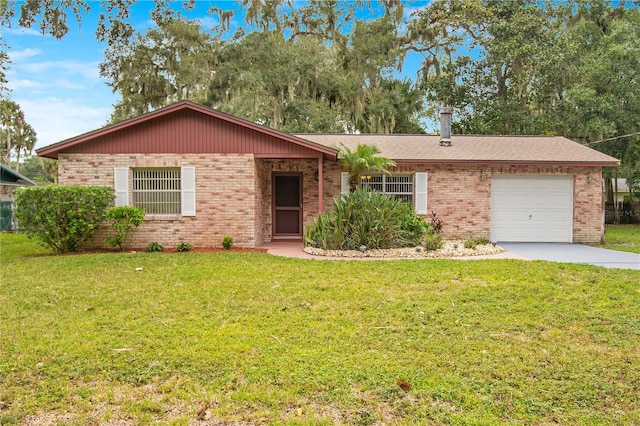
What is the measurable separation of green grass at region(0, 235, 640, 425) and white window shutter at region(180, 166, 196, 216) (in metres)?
3.91

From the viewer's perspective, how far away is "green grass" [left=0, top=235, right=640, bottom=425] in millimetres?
2861

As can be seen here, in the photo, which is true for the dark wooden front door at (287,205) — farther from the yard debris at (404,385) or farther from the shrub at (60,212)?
the yard debris at (404,385)

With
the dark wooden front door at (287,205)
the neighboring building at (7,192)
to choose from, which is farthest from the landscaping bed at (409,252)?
the neighboring building at (7,192)

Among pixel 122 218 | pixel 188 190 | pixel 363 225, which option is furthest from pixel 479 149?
pixel 122 218

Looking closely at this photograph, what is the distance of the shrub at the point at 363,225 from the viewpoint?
31.9ft

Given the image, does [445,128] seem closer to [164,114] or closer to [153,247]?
[164,114]

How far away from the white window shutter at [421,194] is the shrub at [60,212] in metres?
8.01

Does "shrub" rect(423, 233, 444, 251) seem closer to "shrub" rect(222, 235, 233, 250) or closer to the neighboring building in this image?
"shrub" rect(222, 235, 233, 250)

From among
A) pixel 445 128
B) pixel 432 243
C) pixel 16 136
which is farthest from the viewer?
pixel 16 136

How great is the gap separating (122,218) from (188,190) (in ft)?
5.41

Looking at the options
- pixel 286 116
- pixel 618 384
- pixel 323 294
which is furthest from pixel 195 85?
pixel 618 384

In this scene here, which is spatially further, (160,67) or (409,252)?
(160,67)

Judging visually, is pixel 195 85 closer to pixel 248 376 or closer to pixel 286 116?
pixel 286 116

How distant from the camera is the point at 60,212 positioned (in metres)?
9.52
